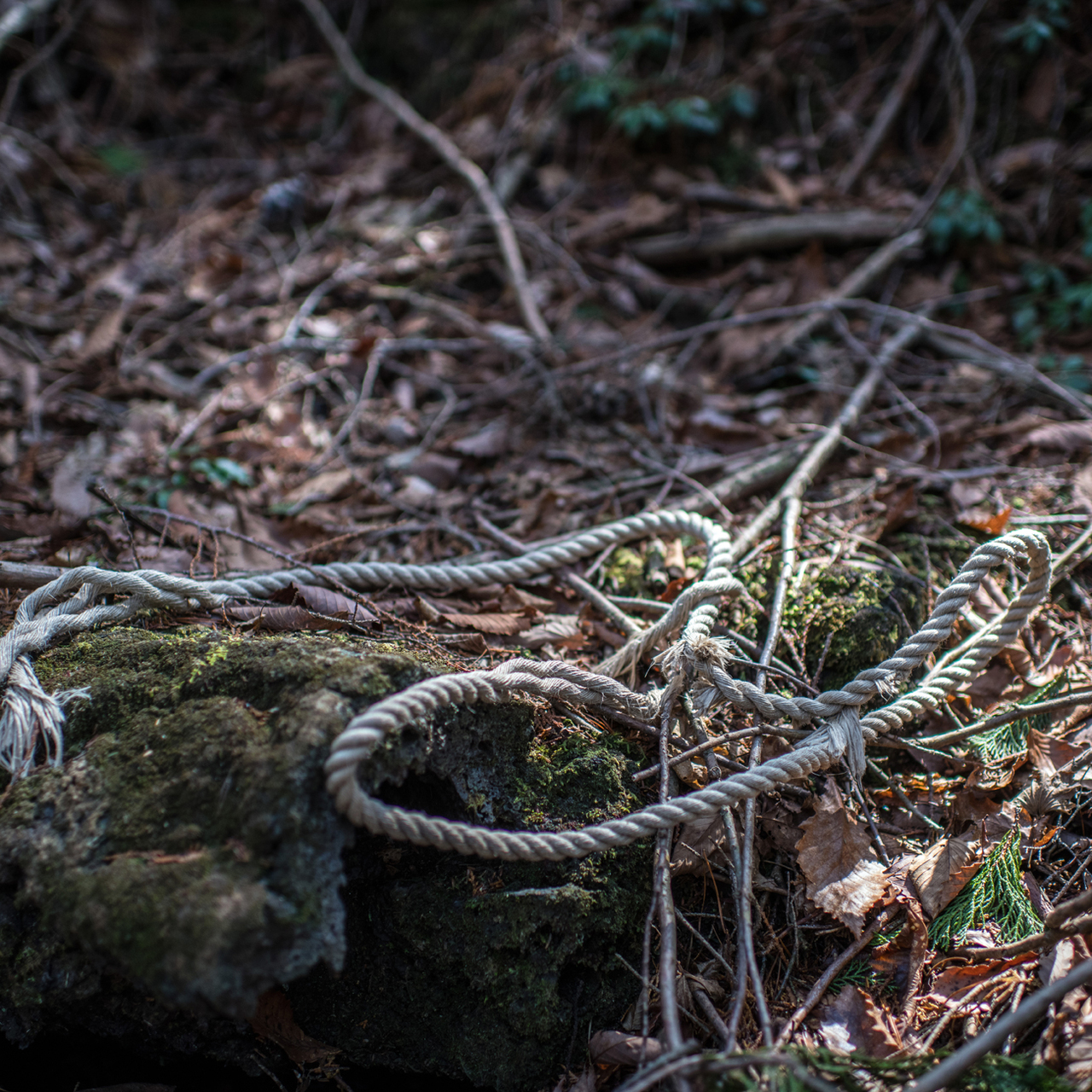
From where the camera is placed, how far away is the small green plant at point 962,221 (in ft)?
12.1

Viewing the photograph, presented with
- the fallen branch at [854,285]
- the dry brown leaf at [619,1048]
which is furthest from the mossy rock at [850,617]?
the fallen branch at [854,285]

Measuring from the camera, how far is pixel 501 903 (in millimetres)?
1520

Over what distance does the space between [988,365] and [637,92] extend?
2666 millimetres

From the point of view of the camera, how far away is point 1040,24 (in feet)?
12.5

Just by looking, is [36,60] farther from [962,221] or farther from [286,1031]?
[286,1031]

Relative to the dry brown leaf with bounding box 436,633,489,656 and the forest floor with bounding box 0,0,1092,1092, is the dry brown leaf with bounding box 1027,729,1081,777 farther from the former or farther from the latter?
the dry brown leaf with bounding box 436,633,489,656

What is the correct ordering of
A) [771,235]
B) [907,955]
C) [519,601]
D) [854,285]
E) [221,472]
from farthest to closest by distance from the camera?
[771,235]
[854,285]
[221,472]
[519,601]
[907,955]

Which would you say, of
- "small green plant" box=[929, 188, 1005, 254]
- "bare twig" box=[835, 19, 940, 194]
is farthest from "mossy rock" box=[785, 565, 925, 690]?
"bare twig" box=[835, 19, 940, 194]

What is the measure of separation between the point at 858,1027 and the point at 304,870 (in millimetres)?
1089

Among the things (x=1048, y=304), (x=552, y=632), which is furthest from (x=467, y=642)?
(x=1048, y=304)

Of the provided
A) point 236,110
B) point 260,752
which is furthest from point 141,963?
point 236,110

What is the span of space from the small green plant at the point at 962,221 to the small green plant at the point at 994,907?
10.6ft

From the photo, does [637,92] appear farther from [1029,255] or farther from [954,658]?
[954,658]

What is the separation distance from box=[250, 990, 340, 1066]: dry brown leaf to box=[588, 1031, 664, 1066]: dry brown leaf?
0.56 meters
